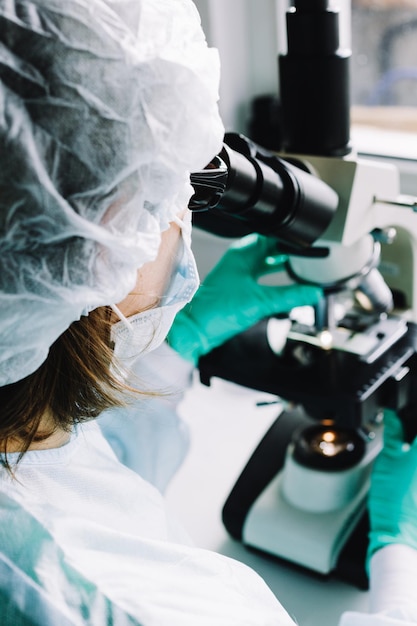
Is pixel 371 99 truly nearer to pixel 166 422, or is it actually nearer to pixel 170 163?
pixel 166 422

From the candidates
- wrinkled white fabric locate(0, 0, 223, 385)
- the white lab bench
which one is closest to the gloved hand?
the white lab bench

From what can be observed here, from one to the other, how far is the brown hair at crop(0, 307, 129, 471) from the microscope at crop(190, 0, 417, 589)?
178 millimetres

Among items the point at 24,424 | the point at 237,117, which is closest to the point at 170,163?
the point at 24,424

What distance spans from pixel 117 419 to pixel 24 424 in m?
0.48

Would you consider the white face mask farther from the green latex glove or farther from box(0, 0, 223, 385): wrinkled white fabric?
the green latex glove

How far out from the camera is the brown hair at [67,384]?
63 centimetres

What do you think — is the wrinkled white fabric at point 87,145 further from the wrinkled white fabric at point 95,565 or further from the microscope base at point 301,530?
the microscope base at point 301,530

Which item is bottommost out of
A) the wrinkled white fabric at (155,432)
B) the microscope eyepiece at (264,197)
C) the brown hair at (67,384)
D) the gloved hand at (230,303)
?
the wrinkled white fabric at (155,432)

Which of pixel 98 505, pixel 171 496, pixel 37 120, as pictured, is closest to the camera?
pixel 37 120

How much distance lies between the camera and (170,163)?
0.57 metres

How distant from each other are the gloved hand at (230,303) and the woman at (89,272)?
1.40 ft

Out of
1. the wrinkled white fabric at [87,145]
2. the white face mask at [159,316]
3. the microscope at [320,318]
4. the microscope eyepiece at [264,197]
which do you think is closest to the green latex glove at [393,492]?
the microscope at [320,318]

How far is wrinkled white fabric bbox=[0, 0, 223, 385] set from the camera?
50 centimetres

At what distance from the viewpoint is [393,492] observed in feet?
3.40
